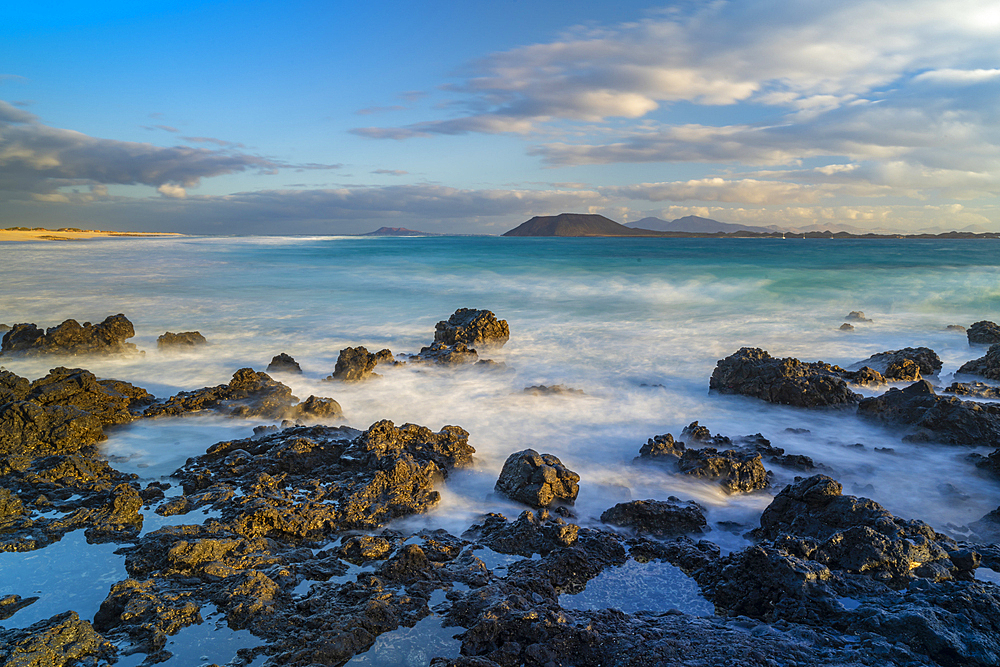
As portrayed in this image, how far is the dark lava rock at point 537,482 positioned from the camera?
468 centimetres

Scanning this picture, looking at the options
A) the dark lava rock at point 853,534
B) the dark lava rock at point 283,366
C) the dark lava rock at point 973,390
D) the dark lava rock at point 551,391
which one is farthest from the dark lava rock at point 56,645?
the dark lava rock at point 973,390

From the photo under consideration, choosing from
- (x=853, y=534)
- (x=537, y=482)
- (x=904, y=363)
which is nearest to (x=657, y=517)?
(x=537, y=482)

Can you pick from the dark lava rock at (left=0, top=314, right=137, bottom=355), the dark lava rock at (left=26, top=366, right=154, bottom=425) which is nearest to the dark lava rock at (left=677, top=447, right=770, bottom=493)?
the dark lava rock at (left=26, top=366, right=154, bottom=425)

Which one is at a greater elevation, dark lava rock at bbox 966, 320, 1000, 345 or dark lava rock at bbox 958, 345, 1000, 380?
dark lava rock at bbox 966, 320, 1000, 345

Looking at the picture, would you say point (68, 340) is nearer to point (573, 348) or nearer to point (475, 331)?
point (475, 331)

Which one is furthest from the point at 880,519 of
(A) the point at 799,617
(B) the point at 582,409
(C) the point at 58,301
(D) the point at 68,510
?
(C) the point at 58,301

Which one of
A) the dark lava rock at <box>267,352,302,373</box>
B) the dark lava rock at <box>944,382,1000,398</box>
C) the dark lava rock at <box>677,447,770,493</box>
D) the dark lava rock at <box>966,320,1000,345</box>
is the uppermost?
the dark lava rock at <box>966,320,1000,345</box>

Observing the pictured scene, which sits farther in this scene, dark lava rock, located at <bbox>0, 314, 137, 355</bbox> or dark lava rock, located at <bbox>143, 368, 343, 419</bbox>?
dark lava rock, located at <bbox>0, 314, 137, 355</bbox>

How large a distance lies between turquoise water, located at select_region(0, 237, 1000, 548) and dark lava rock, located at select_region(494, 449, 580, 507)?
0.16m

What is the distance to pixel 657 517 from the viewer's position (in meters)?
4.38

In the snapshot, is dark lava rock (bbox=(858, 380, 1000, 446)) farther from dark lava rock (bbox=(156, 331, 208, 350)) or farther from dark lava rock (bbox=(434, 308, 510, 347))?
dark lava rock (bbox=(156, 331, 208, 350))

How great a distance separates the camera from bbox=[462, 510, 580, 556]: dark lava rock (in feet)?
13.0

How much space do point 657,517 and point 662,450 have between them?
4.73ft

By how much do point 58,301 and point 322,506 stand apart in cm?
1874
